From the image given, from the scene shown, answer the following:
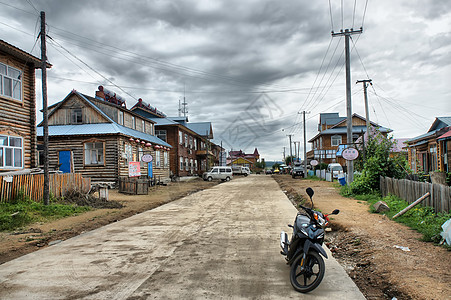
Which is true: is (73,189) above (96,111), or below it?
below

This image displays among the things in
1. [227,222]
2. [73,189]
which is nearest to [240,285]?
[227,222]

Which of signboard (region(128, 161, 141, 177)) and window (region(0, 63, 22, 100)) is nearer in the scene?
window (region(0, 63, 22, 100))

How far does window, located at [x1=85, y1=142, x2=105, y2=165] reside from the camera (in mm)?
25472

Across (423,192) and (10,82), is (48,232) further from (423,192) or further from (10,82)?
(423,192)

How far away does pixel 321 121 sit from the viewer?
203 ft

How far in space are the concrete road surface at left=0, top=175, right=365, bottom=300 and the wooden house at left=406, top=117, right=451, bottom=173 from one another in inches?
589

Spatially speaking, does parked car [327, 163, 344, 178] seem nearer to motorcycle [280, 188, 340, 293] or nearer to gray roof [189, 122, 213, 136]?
gray roof [189, 122, 213, 136]

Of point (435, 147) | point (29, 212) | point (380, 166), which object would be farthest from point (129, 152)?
point (435, 147)

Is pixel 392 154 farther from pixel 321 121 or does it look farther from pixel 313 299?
pixel 321 121

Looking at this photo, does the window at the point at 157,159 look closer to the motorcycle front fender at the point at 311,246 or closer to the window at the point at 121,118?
the window at the point at 121,118

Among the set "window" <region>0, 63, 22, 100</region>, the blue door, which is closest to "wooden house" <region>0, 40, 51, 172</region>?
"window" <region>0, 63, 22, 100</region>

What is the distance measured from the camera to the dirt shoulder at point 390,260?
457cm

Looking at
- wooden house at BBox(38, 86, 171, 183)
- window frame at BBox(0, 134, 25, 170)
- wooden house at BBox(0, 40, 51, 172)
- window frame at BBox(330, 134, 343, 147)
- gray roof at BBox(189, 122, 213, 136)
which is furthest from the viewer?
gray roof at BBox(189, 122, 213, 136)

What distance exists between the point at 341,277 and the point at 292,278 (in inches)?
39.5
